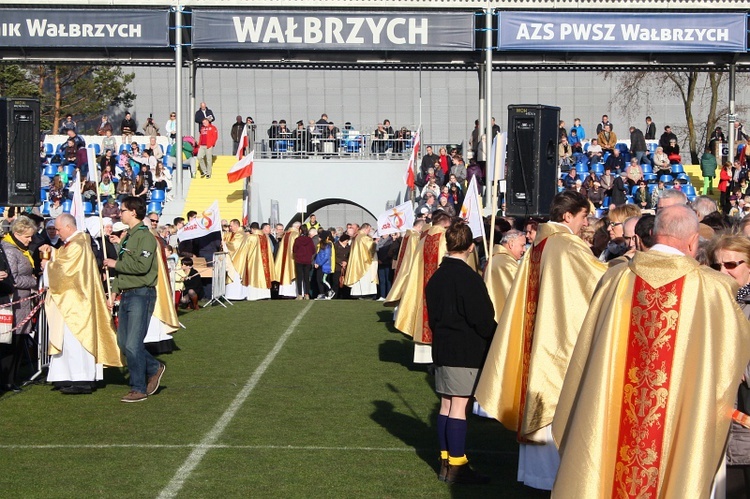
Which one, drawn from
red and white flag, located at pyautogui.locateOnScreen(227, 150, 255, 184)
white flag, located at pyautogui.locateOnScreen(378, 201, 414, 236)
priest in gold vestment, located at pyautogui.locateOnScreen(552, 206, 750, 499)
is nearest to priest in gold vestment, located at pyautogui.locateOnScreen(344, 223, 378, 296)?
white flag, located at pyautogui.locateOnScreen(378, 201, 414, 236)

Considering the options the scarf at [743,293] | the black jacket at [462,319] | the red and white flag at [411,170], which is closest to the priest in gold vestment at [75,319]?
the black jacket at [462,319]

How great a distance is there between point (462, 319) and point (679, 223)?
2810mm

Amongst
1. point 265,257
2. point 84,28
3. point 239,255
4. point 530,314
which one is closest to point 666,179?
point 265,257

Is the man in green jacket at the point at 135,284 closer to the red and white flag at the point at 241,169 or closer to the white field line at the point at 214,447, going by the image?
the white field line at the point at 214,447

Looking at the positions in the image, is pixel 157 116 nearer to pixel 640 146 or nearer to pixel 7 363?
pixel 640 146

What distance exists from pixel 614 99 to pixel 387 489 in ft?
112

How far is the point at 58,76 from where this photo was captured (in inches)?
1694

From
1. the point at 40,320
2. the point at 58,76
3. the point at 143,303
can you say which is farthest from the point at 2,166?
the point at 58,76

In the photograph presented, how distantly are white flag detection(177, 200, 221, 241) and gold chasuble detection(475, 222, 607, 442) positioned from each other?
53.8ft

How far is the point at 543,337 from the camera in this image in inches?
332

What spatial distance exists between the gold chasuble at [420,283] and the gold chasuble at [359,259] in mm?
11526

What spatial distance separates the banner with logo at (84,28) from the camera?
30.3 m

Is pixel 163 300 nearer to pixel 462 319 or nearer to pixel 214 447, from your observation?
pixel 214 447

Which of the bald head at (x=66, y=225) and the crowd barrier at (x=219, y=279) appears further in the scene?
the crowd barrier at (x=219, y=279)
